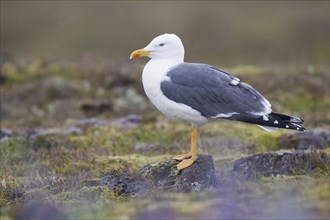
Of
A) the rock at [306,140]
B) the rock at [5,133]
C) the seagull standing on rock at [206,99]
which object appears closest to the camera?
the seagull standing on rock at [206,99]

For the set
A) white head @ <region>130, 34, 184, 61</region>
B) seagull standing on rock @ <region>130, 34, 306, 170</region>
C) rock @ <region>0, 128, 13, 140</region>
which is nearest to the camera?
seagull standing on rock @ <region>130, 34, 306, 170</region>

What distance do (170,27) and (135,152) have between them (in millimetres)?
34570

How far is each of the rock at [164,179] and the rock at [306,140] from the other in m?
3.64

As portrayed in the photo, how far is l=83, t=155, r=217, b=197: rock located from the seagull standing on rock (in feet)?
0.43

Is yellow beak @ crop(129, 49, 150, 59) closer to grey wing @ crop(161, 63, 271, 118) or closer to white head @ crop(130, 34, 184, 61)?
white head @ crop(130, 34, 184, 61)

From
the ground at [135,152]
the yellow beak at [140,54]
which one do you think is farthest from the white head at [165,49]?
the ground at [135,152]

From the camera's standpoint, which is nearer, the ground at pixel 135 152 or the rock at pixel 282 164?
the ground at pixel 135 152

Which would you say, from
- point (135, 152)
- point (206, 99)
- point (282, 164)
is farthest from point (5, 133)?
point (206, 99)

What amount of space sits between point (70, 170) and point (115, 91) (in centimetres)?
943

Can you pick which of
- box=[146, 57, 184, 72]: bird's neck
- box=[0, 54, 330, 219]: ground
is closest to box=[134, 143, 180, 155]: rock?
box=[0, 54, 330, 219]: ground

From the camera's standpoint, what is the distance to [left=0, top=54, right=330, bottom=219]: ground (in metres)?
6.13

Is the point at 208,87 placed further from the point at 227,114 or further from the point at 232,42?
the point at 232,42

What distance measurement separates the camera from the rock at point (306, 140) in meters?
11.9

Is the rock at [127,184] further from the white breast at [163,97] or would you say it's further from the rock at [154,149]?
the rock at [154,149]
